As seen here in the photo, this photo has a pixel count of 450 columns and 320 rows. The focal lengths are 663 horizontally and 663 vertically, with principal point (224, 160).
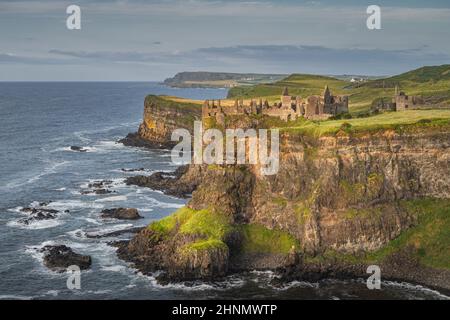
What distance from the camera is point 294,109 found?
100250 millimetres

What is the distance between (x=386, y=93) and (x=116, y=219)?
108337 mm

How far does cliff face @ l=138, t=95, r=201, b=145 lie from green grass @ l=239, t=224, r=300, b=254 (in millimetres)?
101869

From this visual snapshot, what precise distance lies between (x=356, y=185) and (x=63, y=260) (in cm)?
3676

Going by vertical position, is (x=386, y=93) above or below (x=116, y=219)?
above

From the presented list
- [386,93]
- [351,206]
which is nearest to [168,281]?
[351,206]

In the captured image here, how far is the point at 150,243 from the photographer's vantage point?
83.8m

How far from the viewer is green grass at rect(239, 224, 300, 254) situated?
3177 inches

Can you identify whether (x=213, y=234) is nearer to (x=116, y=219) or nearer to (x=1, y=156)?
(x=116, y=219)

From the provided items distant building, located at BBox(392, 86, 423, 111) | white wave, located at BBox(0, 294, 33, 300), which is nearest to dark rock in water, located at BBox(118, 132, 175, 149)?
distant building, located at BBox(392, 86, 423, 111)

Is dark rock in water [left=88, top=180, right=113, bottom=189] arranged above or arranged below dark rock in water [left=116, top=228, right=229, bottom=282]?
above

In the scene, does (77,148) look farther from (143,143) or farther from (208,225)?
(208,225)

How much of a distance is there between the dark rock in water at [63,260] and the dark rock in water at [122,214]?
60.5ft

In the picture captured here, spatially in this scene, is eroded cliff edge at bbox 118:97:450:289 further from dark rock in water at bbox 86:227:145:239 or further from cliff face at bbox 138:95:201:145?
cliff face at bbox 138:95:201:145

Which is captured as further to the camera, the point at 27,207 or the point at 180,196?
the point at 180,196
